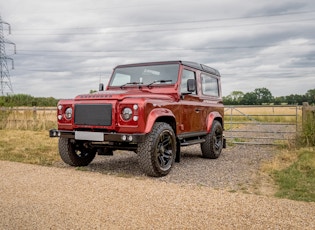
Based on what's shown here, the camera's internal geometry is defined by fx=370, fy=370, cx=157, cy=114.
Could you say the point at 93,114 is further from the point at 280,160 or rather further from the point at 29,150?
the point at 280,160

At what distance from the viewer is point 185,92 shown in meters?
7.90

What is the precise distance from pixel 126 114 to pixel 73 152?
6.38 ft

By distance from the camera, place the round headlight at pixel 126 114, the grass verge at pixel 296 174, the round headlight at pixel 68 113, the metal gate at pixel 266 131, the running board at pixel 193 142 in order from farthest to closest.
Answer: the metal gate at pixel 266 131, the running board at pixel 193 142, the round headlight at pixel 68 113, the round headlight at pixel 126 114, the grass verge at pixel 296 174

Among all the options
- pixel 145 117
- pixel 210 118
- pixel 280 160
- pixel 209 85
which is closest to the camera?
pixel 145 117

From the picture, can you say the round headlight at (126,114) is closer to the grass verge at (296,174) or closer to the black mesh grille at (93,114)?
the black mesh grille at (93,114)

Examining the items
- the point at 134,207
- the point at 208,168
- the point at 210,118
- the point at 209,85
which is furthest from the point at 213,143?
the point at 134,207

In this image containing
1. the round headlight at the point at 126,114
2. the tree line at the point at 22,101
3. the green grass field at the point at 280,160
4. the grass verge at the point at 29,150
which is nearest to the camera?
the green grass field at the point at 280,160

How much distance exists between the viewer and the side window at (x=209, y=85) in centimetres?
909

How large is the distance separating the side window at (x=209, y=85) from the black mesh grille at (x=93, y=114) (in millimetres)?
3166

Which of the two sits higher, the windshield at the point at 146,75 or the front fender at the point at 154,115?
the windshield at the point at 146,75

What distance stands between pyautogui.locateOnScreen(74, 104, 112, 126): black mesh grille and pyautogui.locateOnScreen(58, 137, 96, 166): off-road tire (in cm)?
79

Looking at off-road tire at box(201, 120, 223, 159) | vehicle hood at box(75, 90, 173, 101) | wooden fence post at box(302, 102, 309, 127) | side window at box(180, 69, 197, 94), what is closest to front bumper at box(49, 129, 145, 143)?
vehicle hood at box(75, 90, 173, 101)

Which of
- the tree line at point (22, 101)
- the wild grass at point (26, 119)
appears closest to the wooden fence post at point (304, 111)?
the wild grass at point (26, 119)

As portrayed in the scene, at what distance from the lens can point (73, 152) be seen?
779cm
